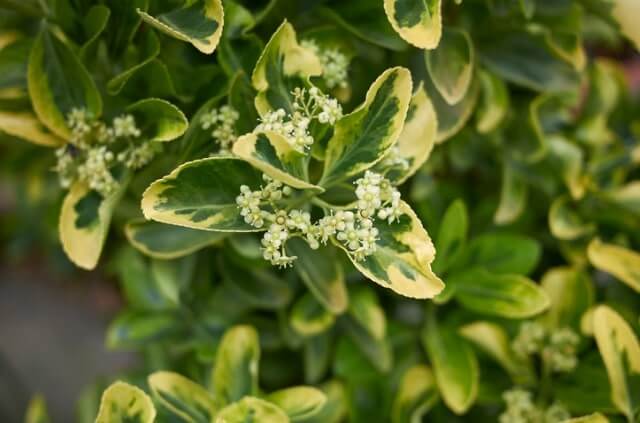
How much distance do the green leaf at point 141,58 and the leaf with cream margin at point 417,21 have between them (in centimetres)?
27

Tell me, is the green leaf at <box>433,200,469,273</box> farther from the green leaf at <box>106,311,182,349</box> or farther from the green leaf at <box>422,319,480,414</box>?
the green leaf at <box>106,311,182,349</box>

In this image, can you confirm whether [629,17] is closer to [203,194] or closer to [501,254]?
[501,254]

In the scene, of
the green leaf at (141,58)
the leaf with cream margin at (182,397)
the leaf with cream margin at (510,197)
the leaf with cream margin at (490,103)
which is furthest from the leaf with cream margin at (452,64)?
the leaf with cream margin at (182,397)

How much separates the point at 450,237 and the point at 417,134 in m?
0.20

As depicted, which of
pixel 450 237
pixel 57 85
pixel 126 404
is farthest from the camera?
pixel 450 237

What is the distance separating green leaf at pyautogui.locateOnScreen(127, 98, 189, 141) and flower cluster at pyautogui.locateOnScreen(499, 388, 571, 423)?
559mm

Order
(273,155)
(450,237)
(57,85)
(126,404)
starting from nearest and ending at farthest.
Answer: (273,155) → (126,404) → (57,85) → (450,237)

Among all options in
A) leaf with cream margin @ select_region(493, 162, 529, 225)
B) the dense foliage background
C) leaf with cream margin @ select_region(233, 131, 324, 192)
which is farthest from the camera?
leaf with cream margin @ select_region(493, 162, 529, 225)

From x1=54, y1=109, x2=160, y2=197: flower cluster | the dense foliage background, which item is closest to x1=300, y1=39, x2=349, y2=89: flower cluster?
the dense foliage background

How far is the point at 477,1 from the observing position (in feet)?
3.40

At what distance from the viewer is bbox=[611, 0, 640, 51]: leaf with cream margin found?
974 millimetres

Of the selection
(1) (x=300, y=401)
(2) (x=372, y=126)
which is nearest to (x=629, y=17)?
(2) (x=372, y=126)

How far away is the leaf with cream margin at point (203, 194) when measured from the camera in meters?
0.75

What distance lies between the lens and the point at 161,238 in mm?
963
